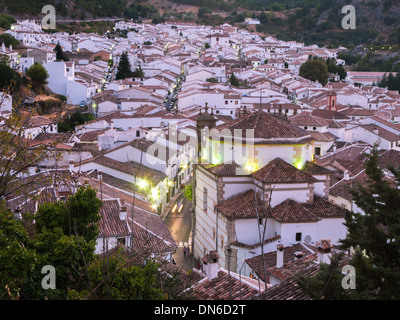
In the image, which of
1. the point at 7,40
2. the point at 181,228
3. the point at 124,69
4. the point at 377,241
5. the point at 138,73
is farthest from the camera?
the point at 124,69

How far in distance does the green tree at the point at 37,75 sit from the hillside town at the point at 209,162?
2.70m

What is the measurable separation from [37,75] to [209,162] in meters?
31.6

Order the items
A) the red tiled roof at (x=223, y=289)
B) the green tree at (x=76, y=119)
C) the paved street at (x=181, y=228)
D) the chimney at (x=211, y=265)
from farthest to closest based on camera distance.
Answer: the green tree at (x=76, y=119) → the paved street at (x=181, y=228) → the chimney at (x=211, y=265) → the red tiled roof at (x=223, y=289)

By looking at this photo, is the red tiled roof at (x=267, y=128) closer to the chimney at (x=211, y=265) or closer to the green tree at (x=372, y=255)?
the chimney at (x=211, y=265)

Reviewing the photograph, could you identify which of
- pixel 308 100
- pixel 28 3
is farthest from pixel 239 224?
pixel 28 3

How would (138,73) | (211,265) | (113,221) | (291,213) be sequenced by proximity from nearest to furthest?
(211,265)
(291,213)
(113,221)
(138,73)

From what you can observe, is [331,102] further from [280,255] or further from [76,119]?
[280,255]

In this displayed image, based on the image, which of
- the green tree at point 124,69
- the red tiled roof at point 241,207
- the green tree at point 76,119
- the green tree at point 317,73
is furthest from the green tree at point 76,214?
the green tree at point 317,73

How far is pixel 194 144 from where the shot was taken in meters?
37.2

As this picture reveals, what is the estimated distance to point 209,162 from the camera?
832 inches

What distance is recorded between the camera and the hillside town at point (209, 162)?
44.4ft

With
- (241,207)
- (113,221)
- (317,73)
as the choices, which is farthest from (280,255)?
(317,73)

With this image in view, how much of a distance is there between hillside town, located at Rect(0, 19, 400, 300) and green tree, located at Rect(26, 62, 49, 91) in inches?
106

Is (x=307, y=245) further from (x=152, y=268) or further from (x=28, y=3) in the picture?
(x=28, y=3)
